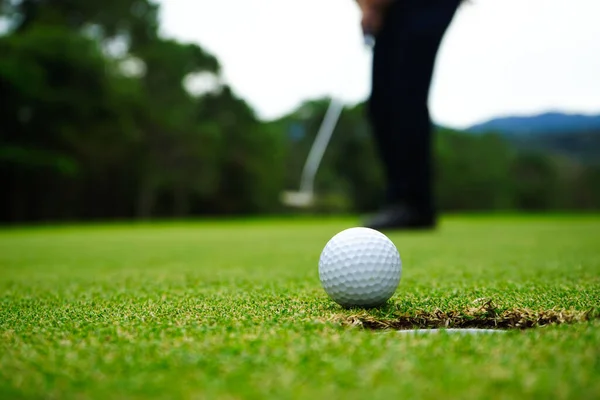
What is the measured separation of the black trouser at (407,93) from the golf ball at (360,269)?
3804mm

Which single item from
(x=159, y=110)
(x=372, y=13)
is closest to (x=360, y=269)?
(x=372, y=13)

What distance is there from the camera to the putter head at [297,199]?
31.6 m

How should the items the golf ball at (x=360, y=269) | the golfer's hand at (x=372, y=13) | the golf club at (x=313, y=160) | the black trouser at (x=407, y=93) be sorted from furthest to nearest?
the golf club at (x=313, y=160), the golfer's hand at (x=372, y=13), the black trouser at (x=407, y=93), the golf ball at (x=360, y=269)

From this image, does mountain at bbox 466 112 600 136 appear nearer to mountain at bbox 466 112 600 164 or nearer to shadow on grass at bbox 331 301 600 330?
mountain at bbox 466 112 600 164

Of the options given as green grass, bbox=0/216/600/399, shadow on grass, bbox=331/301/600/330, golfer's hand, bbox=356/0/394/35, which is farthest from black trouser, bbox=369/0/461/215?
shadow on grass, bbox=331/301/600/330

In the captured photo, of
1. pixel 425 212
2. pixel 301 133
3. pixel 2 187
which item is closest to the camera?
pixel 425 212

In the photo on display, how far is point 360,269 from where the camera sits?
1.75m

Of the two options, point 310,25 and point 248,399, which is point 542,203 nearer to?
point 310,25

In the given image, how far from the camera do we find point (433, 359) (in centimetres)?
99

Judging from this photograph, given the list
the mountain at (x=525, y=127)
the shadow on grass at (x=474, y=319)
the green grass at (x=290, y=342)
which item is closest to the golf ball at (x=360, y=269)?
the green grass at (x=290, y=342)

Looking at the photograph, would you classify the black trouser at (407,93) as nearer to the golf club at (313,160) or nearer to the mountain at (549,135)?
the golf club at (313,160)

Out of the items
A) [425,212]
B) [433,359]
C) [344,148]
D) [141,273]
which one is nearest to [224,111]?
[344,148]

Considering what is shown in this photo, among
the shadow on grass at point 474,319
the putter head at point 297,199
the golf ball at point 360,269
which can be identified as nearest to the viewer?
the shadow on grass at point 474,319

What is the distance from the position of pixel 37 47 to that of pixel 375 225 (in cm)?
1879
